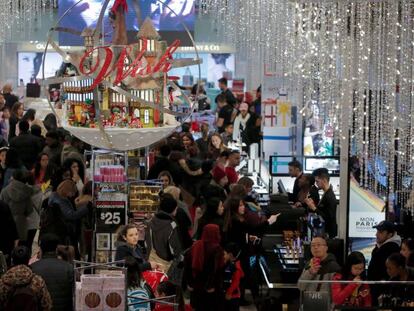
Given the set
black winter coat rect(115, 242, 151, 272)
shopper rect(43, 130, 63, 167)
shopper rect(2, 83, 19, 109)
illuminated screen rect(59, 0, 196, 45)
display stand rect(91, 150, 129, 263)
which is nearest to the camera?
black winter coat rect(115, 242, 151, 272)

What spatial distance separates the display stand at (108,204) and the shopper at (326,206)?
2006mm

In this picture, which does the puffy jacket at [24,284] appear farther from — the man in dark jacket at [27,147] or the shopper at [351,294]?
the man in dark jacket at [27,147]

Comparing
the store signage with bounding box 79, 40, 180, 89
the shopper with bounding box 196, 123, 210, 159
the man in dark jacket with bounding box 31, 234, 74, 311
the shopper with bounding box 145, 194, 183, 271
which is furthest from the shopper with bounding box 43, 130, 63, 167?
the man in dark jacket with bounding box 31, 234, 74, 311

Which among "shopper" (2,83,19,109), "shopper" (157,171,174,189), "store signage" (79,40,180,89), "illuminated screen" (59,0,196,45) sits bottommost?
"shopper" (157,171,174,189)

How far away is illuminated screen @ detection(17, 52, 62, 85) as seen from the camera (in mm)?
27719

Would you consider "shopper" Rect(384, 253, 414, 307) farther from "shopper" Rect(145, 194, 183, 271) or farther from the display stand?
the display stand

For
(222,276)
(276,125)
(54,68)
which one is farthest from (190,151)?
(54,68)

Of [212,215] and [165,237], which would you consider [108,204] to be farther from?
[212,215]

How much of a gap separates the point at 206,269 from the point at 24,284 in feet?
7.89

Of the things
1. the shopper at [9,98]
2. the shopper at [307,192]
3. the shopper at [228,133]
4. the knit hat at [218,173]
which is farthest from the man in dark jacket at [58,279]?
the shopper at [9,98]

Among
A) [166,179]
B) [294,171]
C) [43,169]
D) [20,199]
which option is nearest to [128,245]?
[20,199]

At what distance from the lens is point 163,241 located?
11445 mm

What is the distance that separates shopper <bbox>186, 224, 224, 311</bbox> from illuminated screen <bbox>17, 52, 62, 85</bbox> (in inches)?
697

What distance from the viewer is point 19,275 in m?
8.34
